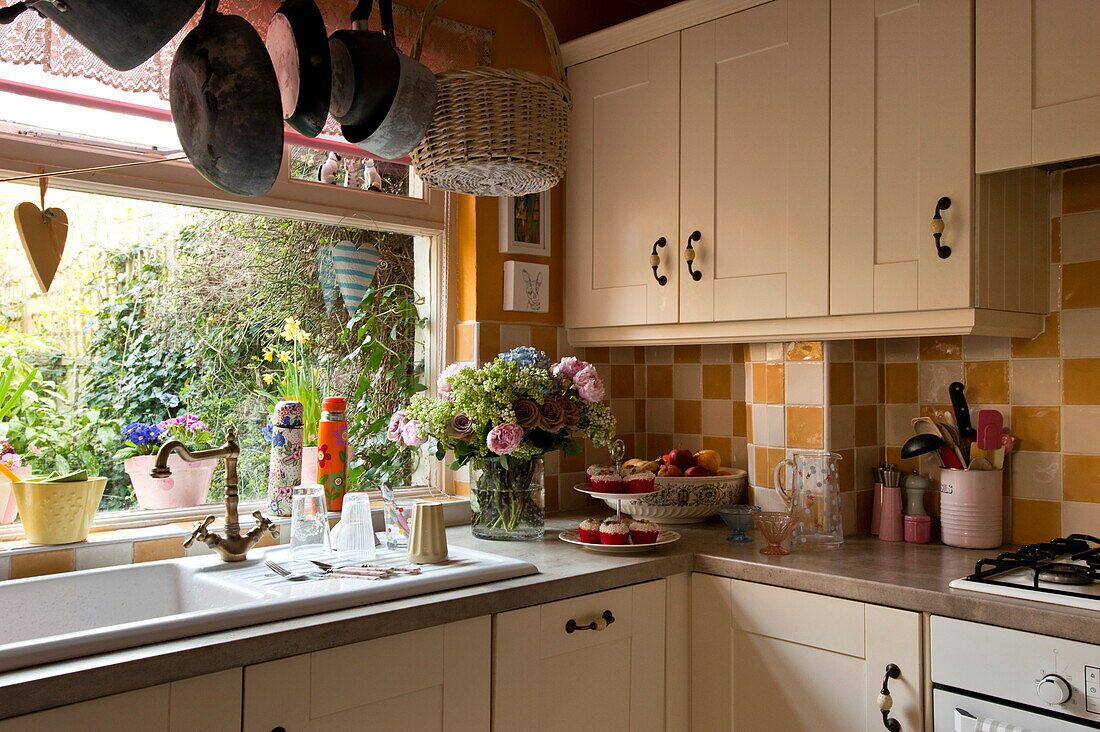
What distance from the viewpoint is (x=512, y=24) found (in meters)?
2.71

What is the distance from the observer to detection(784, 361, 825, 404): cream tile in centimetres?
227

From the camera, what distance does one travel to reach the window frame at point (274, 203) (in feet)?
6.35

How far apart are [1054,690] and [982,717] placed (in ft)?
0.48

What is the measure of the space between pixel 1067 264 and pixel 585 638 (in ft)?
4.62

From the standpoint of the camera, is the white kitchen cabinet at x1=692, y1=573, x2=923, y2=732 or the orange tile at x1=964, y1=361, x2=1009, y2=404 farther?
the orange tile at x1=964, y1=361, x2=1009, y2=404

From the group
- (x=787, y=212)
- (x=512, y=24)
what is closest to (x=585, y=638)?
(x=787, y=212)

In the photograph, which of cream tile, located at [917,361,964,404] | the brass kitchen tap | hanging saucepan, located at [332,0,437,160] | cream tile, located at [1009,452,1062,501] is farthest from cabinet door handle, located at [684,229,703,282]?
the brass kitchen tap

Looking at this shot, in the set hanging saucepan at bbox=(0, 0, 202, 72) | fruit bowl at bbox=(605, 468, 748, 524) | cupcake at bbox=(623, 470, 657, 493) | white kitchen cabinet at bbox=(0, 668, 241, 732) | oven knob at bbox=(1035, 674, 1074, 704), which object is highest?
hanging saucepan at bbox=(0, 0, 202, 72)

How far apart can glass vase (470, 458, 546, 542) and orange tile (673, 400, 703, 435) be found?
748 millimetres

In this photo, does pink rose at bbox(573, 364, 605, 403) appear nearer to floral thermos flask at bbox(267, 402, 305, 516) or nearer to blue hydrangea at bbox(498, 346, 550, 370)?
blue hydrangea at bbox(498, 346, 550, 370)

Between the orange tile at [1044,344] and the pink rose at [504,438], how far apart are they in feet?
4.02

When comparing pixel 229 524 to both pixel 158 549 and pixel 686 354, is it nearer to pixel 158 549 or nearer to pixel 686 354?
pixel 158 549

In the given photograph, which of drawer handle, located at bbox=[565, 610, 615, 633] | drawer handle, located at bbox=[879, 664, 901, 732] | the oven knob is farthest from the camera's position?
drawer handle, located at bbox=[565, 610, 615, 633]

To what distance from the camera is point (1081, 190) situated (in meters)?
2.08
